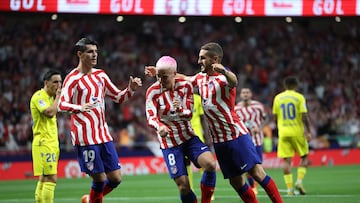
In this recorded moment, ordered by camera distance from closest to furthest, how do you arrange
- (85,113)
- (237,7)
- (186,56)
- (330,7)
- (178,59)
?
(85,113) < (237,7) < (330,7) < (178,59) < (186,56)

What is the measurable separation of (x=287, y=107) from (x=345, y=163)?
13.1 m

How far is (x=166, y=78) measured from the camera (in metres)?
10.8

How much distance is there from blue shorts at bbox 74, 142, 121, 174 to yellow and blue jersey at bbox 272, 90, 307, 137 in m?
6.31

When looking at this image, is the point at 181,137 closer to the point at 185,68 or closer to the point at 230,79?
the point at 230,79

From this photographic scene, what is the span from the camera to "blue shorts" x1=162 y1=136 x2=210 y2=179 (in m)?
10.8

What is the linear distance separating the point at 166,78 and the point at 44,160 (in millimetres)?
2415

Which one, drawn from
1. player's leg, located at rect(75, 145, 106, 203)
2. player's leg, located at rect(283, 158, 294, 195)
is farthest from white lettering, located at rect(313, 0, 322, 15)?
player's leg, located at rect(75, 145, 106, 203)

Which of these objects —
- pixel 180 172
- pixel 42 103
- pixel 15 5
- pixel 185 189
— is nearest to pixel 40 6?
pixel 15 5

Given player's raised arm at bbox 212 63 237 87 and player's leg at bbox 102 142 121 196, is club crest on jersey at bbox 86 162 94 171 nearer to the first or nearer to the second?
player's leg at bbox 102 142 121 196

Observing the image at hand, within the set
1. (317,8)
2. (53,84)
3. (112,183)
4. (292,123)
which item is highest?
(317,8)

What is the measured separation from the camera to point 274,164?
28562 mm

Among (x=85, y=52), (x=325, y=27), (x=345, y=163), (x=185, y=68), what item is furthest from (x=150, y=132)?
(x=85, y=52)

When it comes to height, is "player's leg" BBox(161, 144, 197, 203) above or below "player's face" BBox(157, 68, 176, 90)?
below

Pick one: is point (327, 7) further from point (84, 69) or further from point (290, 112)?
point (84, 69)
